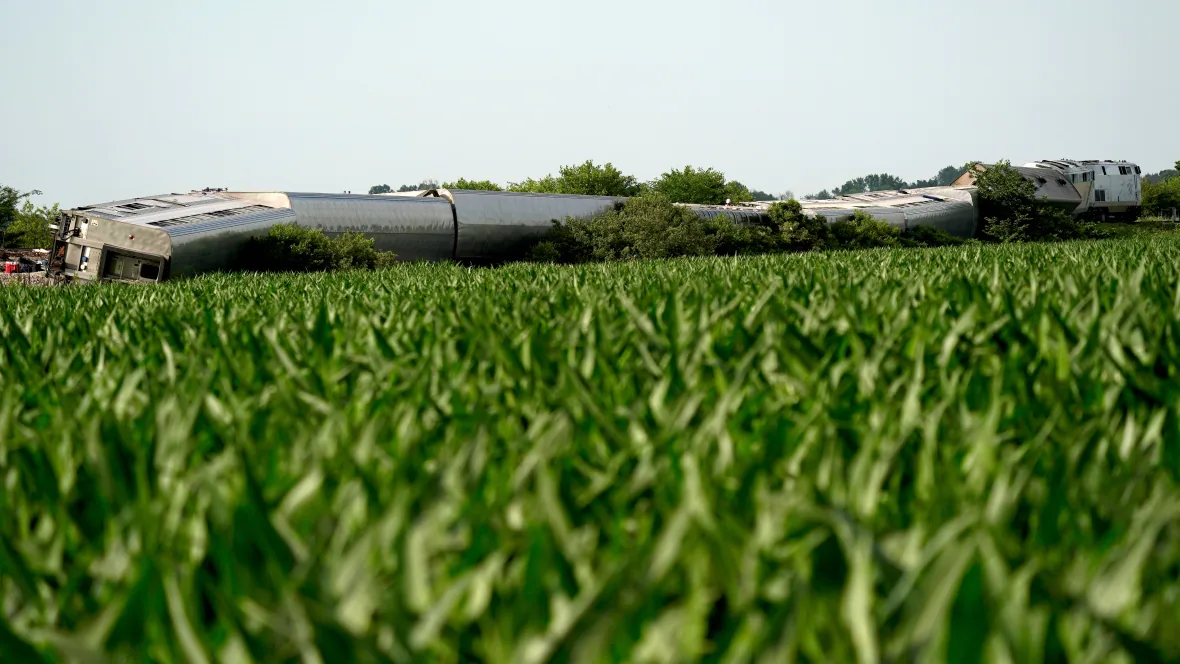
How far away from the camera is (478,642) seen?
1.06 metres

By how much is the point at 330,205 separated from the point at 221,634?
34.1 m

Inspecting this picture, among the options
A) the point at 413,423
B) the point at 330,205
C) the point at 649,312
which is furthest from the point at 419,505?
the point at 330,205

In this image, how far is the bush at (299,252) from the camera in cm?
2933

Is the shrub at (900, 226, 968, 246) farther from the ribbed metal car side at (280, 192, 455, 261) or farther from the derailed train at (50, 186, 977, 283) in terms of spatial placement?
the ribbed metal car side at (280, 192, 455, 261)

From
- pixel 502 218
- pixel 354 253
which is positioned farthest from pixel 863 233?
pixel 354 253

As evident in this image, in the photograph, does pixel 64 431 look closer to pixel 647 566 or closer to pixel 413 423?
pixel 413 423

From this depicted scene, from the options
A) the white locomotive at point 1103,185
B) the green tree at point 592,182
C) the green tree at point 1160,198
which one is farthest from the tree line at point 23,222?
the green tree at point 1160,198

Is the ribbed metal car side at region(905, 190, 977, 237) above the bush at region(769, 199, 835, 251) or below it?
above

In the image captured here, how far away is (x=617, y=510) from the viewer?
131 centimetres

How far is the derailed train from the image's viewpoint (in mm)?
27719

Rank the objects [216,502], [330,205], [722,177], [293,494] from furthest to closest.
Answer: [722,177]
[330,205]
[293,494]
[216,502]

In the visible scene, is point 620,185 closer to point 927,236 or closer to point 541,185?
point 541,185

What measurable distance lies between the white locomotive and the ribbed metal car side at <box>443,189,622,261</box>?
134 feet

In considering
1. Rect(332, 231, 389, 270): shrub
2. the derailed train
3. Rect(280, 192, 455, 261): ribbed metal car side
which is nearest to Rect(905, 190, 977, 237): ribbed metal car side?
the derailed train
